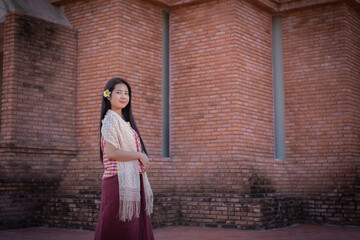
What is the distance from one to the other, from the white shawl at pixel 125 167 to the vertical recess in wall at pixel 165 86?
6567mm

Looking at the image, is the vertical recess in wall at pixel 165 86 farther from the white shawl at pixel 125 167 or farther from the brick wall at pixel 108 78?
the white shawl at pixel 125 167

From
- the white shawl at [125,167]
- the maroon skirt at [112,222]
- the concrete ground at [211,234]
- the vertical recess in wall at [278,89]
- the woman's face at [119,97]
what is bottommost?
the concrete ground at [211,234]

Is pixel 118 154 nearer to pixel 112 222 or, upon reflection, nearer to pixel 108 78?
pixel 112 222

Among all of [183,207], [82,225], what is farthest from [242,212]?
[82,225]

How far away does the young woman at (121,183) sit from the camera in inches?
161

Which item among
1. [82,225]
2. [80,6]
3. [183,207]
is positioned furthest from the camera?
[80,6]

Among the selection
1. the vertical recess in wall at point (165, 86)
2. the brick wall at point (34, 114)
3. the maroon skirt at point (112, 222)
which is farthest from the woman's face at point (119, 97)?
the vertical recess in wall at point (165, 86)

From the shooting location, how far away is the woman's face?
170 inches

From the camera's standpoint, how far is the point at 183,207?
9.84 m

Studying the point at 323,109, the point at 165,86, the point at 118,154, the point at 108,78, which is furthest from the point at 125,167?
the point at 323,109

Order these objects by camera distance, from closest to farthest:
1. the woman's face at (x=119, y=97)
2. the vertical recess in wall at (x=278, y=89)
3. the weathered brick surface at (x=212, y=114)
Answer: the woman's face at (x=119, y=97), the weathered brick surface at (x=212, y=114), the vertical recess in wall at (x=278, y=89)

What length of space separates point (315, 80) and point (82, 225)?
5876mm

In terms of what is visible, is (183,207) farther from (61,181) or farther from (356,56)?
(356,56)

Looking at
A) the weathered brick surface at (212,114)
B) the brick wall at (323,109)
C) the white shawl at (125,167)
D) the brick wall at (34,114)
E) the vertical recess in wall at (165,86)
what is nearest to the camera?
the white shawl at (125,167)
